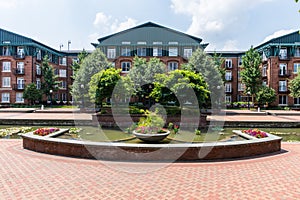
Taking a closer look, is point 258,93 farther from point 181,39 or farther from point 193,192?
point 193,192

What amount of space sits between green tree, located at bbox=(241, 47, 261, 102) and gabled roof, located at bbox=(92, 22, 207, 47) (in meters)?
9.03

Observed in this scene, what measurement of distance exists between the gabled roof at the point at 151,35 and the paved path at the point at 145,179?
34628 millimetres

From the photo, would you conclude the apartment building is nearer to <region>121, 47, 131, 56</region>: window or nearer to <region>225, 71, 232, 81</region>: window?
<region>121, 47, 131, 56</region>: window

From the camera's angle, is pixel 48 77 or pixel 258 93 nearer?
pixel 258 93

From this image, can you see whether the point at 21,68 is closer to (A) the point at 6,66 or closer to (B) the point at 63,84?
(A) the point at 6,66

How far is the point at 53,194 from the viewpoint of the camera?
578 centimetres

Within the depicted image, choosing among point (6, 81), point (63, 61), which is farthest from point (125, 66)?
point (6, 81)

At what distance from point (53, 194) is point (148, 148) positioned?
377 centimetres

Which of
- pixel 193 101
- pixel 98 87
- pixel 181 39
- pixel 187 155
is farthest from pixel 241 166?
pixel 181 39

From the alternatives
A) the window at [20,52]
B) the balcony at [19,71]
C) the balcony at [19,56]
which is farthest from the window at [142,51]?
the balcony at [19,71]

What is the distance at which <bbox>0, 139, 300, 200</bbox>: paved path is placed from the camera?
5836mm

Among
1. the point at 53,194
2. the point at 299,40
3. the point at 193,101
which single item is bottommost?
the point at 53,194

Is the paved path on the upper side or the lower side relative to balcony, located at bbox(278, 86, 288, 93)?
lower

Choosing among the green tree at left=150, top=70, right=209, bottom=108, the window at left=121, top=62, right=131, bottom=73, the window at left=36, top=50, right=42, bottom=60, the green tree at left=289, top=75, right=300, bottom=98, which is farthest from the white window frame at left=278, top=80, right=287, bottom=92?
the window at left=36, top=50, right=42, bottom=60
